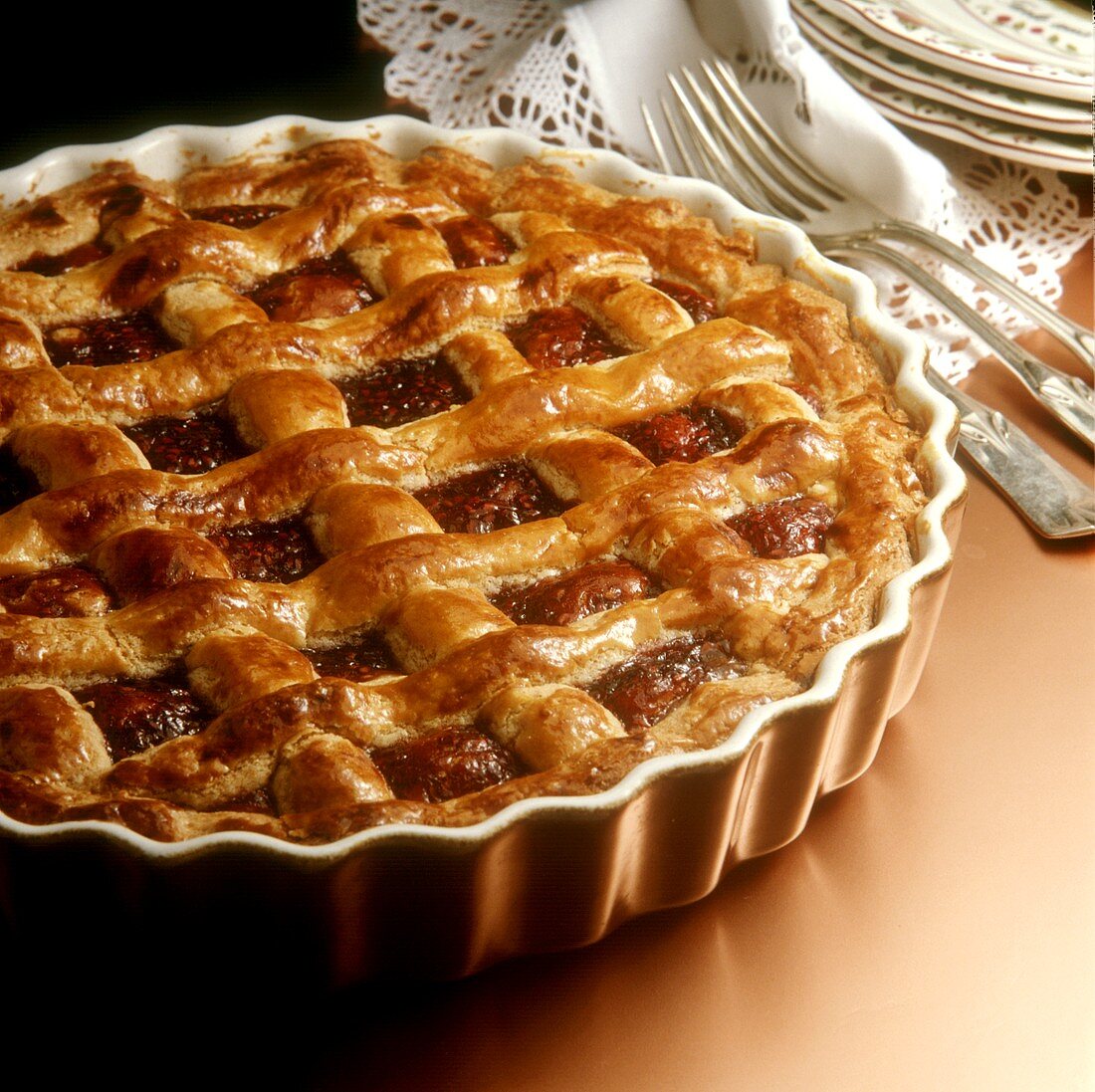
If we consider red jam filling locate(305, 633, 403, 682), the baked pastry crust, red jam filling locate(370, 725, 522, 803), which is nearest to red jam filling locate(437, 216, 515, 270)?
the baked pastry crust

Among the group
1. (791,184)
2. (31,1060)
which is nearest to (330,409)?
(31,1060)

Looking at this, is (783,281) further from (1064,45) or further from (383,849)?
(383,849)

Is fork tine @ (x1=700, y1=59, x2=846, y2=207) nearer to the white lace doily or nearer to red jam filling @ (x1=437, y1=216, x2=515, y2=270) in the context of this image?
the white lace doily

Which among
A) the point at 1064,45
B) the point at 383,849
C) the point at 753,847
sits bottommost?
Answer: the point at 753,847

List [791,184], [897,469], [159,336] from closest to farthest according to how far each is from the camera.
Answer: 1. [897,469]
2. [159,336]
3. [791,184]

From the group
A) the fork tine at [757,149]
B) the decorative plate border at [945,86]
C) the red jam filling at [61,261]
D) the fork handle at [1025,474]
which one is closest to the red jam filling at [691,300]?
the fork handle at [1025,474]
